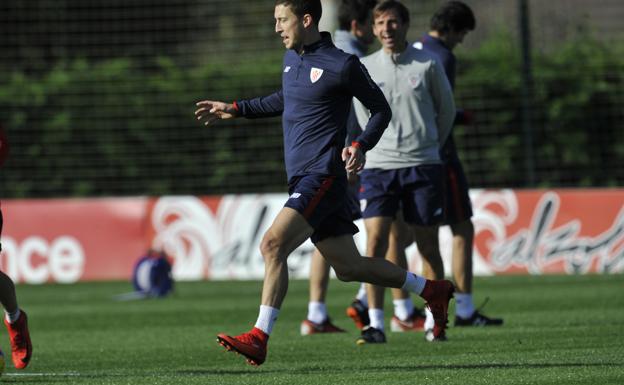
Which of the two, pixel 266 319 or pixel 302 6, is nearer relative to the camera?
pixel 266 319

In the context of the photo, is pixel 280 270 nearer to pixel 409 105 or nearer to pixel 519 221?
pixel 409 105

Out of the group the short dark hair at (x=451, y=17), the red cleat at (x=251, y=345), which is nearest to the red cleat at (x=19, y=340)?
the red cleat at (x=251, y=345)

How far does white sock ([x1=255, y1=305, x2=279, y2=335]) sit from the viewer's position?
767 cm

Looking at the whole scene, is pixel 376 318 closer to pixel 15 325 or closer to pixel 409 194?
pixel 409 194

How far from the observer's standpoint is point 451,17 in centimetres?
1090

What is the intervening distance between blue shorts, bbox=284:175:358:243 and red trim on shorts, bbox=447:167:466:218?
2557 millimetres

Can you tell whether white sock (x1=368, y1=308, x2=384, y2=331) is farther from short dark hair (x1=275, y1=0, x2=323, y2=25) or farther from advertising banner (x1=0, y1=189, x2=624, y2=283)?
advertising banner (x1=0, y1=189, x2=624, y2=283)

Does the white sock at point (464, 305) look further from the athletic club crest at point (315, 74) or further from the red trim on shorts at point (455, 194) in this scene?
the athletic club crest at point (315, 74)

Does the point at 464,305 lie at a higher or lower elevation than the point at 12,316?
lower

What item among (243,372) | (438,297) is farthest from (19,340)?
(438,297)

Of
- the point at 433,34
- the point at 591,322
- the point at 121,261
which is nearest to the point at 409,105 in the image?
the point at 433,34

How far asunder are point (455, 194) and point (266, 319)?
324cm

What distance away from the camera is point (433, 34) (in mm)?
10922

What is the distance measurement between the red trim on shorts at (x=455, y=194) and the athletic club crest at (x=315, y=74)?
2745mm
